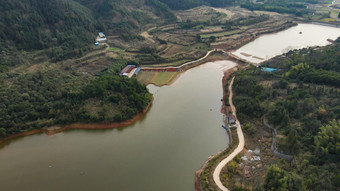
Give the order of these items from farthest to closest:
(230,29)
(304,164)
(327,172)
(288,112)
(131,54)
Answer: (230,29), (131,54), (288,112), (304,164), (327,172)

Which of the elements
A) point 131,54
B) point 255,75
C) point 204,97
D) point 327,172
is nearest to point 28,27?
point 131,54

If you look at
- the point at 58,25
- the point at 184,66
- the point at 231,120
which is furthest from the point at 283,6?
the point at 58,25

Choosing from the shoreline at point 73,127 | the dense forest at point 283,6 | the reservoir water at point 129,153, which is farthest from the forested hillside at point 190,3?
the shoreline at point 73,127

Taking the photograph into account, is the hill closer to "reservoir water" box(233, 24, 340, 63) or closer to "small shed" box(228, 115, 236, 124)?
"small shed" box(228, 115, 236, 124)

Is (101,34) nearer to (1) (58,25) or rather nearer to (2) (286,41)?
(1) (58,25)

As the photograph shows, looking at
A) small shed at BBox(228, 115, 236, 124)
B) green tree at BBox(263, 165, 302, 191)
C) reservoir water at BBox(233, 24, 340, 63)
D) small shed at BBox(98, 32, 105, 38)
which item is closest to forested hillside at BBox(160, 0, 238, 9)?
reservoir water at BBox(233, 24, 340, 63)

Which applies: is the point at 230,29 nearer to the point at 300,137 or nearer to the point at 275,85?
the point at 275,85

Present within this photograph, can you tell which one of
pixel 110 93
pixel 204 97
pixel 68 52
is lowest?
pixel 204 97
